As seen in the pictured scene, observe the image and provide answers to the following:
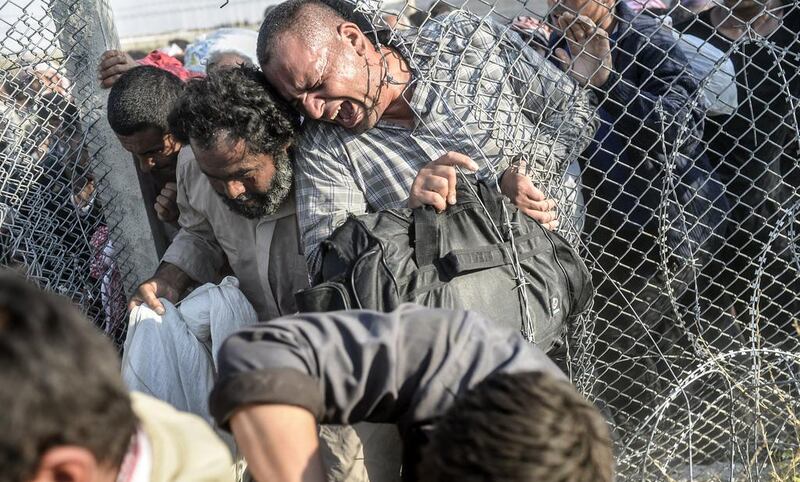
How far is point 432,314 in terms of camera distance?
5.45ft

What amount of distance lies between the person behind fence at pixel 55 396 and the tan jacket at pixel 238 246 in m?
1.54

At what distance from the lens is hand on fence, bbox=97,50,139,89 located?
3.02 meters

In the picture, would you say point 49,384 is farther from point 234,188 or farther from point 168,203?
point 168,203

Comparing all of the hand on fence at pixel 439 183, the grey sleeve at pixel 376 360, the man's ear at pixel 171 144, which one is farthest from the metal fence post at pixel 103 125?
the grey sleeve at pixel 376 360

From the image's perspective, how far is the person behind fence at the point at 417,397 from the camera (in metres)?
1.34

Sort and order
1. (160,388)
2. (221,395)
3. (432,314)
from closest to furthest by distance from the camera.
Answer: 1. (221,395)
2. (432,314)
3. (160,388)

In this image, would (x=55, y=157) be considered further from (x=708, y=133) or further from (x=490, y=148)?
(x=708, y=133)

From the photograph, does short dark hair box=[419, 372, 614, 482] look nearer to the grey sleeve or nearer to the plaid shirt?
the grey sleeve

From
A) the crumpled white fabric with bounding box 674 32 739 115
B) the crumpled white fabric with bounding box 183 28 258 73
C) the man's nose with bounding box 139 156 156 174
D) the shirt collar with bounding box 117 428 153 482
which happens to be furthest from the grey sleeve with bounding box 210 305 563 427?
the crumpled white fabric with bounding box 183 28 258 73

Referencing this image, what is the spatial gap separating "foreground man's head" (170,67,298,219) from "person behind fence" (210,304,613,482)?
3.75ft

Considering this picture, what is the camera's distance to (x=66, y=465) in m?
1.22

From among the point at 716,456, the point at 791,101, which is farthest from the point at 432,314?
the point at 716,456

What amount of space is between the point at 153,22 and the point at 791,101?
8145 mm

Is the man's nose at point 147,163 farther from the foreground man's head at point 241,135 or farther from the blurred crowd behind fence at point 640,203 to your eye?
the foreground man's head at point 241,135
